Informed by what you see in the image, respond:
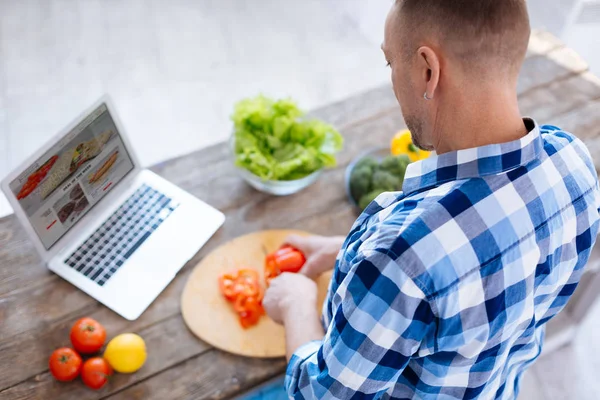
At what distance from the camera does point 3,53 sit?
10.2ft

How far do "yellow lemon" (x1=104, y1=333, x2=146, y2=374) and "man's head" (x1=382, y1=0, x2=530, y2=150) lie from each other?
31.0 inches

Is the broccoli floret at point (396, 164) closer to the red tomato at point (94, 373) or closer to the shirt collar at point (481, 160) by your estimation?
the shirt collar at point (481, 160)

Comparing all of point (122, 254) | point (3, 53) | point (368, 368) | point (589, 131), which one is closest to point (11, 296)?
point (122, 254)

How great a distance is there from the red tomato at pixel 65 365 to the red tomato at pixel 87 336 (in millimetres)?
25

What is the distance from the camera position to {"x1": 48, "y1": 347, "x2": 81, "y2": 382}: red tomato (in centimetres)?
123

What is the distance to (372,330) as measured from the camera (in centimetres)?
86

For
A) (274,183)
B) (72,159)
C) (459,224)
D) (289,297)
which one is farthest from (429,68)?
(72,159)

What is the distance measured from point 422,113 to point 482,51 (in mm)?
138

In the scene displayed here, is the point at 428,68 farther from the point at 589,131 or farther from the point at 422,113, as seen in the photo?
the point at 589,131

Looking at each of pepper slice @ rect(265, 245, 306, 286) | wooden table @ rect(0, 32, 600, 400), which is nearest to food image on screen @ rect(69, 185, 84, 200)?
wooden table @ rect(0, 32, 600, 400)

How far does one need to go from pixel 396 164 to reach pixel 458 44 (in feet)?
2.43

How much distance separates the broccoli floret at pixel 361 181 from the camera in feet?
5.08

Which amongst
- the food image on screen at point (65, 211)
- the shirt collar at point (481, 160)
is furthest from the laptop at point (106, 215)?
the shirt collar at point (481, 160)

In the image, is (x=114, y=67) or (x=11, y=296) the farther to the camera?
(x=114, y=67)
